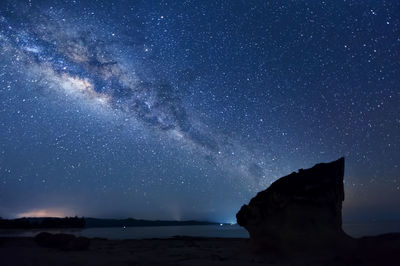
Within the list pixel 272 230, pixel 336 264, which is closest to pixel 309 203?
pixel 272 230

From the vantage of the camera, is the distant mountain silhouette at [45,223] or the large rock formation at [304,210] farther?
the distant mountain silhouette at [45,223]

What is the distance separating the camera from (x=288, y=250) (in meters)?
15.8

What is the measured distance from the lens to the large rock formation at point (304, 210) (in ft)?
52.4

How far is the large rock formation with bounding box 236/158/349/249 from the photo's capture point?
15969 mm

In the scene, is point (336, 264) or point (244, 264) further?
point (244, 264)

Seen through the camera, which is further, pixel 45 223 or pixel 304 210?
pixel 45 223

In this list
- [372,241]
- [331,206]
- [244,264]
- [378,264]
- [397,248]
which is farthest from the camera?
[331,206]

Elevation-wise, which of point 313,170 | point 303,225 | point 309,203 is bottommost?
point 303,225

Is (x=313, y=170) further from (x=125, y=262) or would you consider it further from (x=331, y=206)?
(x=125, y=262)

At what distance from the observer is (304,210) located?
1667 centimetres

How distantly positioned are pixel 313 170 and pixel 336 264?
5.66 meters

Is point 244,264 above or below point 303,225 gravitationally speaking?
below

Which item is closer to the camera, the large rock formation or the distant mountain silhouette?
the large rock formation

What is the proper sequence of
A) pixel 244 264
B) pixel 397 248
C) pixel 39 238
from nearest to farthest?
pixel 397 248
pixel 244 264
pixel 39 238
